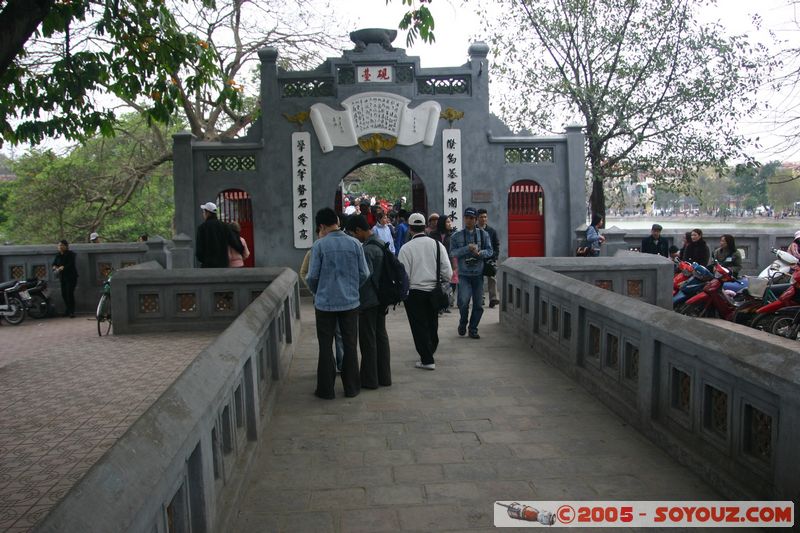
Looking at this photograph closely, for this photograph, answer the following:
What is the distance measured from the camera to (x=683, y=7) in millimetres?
16766

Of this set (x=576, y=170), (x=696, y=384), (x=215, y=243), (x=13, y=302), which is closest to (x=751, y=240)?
(x=576, y=170)

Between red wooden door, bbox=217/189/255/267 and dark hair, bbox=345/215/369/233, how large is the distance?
915 cm

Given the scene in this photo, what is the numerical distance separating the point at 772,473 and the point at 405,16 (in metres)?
5.24

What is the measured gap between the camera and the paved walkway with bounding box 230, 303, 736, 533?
3943mm

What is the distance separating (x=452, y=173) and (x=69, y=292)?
839 cm

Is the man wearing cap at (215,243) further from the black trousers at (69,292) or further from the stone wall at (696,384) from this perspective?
the black trousers at (69,292)

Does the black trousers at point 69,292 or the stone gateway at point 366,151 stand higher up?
the stone gateway at point 366,151

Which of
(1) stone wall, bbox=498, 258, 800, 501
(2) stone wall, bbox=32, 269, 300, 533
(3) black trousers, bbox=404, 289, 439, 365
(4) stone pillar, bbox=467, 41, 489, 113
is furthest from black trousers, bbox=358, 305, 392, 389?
(4) stone pillar, bbox=467, 41, 489, 113

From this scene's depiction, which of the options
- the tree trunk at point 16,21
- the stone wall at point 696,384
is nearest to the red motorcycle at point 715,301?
the stone wall at point 696,384

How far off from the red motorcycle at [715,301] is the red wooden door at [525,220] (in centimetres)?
417

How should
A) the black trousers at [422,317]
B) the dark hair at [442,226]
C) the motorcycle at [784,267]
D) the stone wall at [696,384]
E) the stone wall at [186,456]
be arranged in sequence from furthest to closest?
the motorcycle at [784,267] < the dark hair at [442,226] < the black trousers at [422,317] < the stone wall at [696,384] < the stone wall at [186,456]

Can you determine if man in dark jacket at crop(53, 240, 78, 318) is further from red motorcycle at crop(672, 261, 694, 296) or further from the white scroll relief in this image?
red motorcycle at crop(672, 261, 694, 296)

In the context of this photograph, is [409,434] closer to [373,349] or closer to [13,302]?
[373,349]

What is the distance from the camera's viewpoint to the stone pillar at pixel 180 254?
46.3 ft
